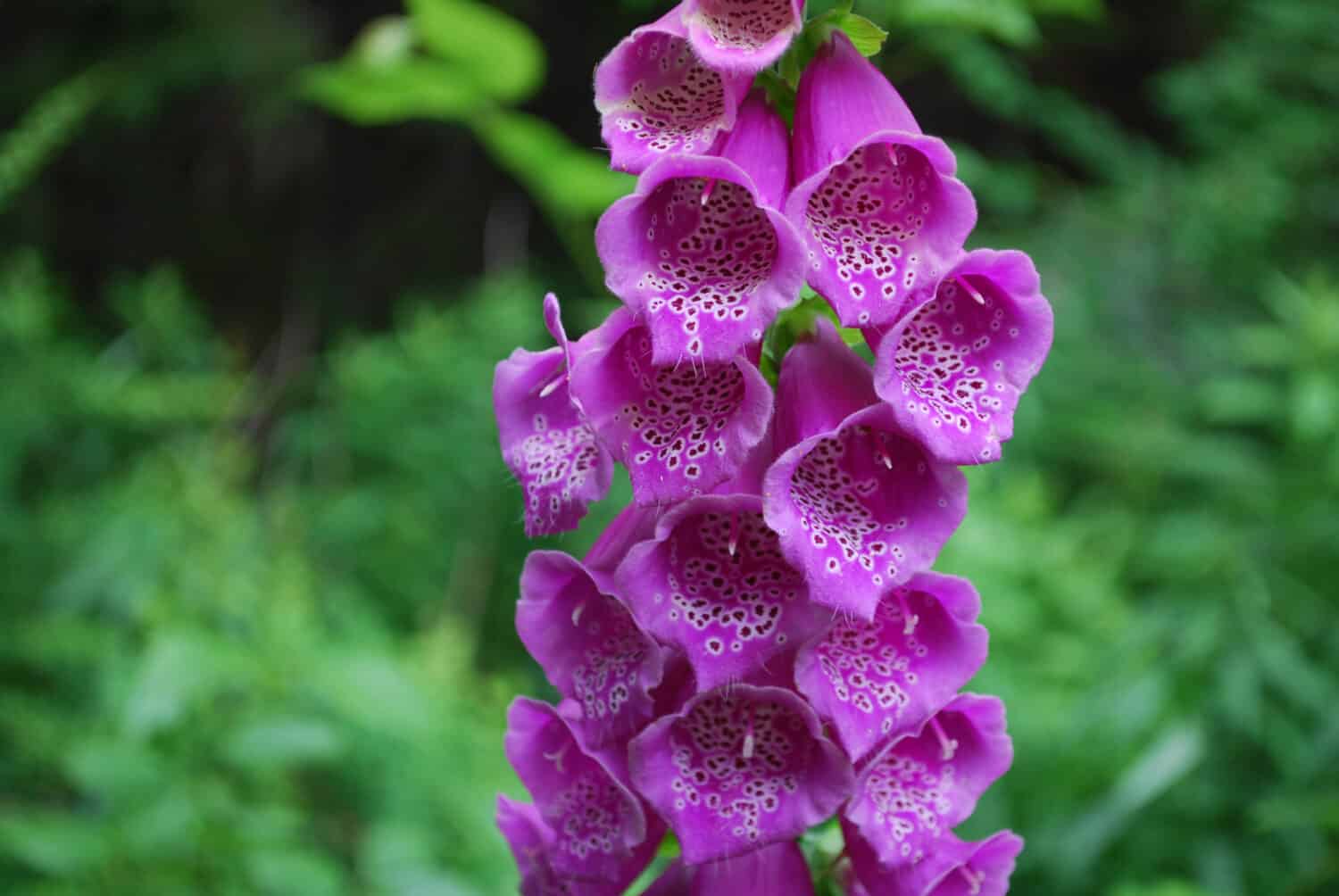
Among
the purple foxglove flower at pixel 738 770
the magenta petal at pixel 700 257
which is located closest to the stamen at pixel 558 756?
the purple foxglove flower at pixel 738 770

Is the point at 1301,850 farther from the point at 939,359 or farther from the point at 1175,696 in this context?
the point at 939,359

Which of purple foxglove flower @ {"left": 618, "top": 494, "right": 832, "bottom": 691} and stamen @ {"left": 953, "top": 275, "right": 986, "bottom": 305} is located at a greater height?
stamen @ {"left": 953, "top": 275, "right": 986, "bottom": 305}

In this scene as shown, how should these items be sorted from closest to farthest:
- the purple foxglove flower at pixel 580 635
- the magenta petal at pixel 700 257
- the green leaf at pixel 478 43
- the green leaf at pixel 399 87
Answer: the magenta petal at pixel 700 257
the purple foxglove flower at pixel 580 635
the green leaf at pixel 478 43
the green leaf at pixel 399 87

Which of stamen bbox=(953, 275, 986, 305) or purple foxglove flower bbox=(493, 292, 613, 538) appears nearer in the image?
stamen bbox=(953, 275, 986, 305)

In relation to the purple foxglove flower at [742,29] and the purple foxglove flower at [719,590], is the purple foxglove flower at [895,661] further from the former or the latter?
the purple foxglove flower at [742,29]

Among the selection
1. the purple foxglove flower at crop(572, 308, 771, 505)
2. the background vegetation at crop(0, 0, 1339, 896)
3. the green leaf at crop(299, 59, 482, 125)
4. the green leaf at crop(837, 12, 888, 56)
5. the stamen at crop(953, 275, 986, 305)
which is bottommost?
the background vegetation at crop(0, 0, 1339, 896)

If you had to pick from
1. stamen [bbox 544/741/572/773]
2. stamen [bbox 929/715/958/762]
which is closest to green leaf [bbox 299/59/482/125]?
stamen [bbox 544/741/572/773]

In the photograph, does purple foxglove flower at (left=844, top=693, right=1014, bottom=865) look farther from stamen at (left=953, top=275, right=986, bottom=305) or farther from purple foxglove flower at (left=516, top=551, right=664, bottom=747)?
stamen at (left=953, top=275, right=986, bottom=305)

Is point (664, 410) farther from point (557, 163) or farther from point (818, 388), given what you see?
point (557, 163)
